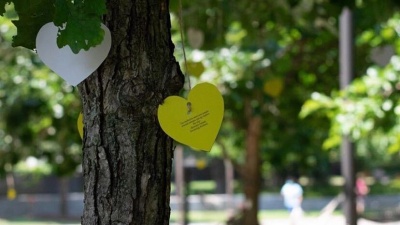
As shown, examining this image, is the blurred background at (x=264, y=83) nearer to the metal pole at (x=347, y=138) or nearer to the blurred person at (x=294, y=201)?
the metal pole at (x=347, y=138)

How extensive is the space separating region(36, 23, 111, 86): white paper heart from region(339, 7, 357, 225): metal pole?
4.62 metres

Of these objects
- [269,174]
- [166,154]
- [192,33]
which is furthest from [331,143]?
[269,174]

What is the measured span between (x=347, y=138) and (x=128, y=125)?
4.76 meters

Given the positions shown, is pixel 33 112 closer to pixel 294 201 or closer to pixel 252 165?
pixel 252 165

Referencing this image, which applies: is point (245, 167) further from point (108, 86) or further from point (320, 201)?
point (320, 201)

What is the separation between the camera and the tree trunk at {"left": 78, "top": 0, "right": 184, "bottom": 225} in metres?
2.02

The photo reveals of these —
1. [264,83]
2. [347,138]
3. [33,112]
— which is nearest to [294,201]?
[33,112]

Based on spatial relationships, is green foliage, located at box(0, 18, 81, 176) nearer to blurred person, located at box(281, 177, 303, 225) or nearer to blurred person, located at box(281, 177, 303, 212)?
blurred person, located at box(281, 177, 303, 225)

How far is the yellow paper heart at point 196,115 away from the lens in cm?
206

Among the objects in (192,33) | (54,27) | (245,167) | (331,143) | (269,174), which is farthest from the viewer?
(269,174)

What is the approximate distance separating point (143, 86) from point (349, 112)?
448 cm

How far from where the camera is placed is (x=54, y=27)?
199cm

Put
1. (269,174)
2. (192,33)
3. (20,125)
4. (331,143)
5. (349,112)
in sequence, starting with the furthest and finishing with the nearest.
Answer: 1. (269,174)
2. (20,125)
3. (331,143)
4. (349,112)
5. (192,33)

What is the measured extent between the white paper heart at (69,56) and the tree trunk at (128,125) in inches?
2.1
